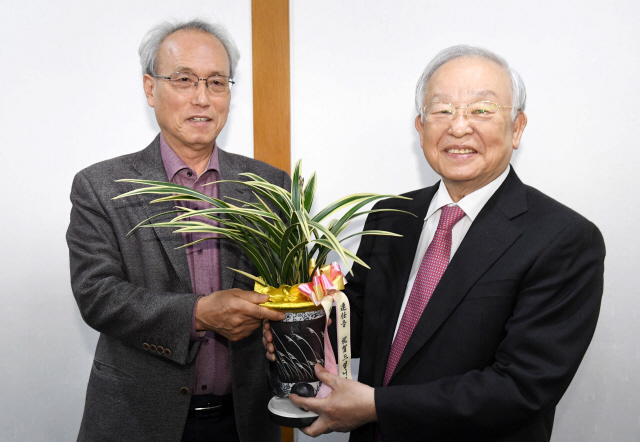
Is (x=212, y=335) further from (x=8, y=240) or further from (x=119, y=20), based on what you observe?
(x=119, y=20)

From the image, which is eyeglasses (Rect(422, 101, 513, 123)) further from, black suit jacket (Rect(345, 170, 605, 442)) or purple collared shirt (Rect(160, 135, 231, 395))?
purple collared shirt (Rect(160, 135, 231, 395))

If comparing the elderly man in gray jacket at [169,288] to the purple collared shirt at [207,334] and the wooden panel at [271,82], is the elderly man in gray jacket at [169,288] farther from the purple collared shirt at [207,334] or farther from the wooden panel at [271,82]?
the wooden panel at [271,82]

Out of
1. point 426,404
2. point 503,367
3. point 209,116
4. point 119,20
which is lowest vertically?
point 426,404

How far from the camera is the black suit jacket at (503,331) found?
1.34 meters

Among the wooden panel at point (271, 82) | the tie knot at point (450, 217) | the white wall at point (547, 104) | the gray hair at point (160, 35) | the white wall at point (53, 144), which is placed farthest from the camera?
the wooden panel at point (271, 82)

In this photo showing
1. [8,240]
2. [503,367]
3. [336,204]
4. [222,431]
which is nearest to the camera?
[503,367]

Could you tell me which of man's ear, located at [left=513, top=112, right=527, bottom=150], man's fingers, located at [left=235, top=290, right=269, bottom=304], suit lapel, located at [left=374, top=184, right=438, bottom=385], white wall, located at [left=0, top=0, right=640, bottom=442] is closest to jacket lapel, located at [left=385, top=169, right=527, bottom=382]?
suit lapel, located at [left=374, top=184, right=438, bottom=385]

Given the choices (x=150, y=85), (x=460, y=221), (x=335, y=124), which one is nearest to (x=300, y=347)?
(x=460, y=221)

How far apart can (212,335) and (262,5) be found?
1661 mm

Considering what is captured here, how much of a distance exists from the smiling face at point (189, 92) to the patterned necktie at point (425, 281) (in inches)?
34.0

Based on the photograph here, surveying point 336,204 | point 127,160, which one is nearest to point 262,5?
point 127,160

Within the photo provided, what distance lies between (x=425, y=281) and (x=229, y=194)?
0.77 meters

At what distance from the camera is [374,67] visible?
2590 millimetres

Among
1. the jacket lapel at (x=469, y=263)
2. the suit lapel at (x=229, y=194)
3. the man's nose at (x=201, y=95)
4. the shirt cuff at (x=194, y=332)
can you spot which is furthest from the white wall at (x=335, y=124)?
the shirt cuff at (x=194, y=332)
